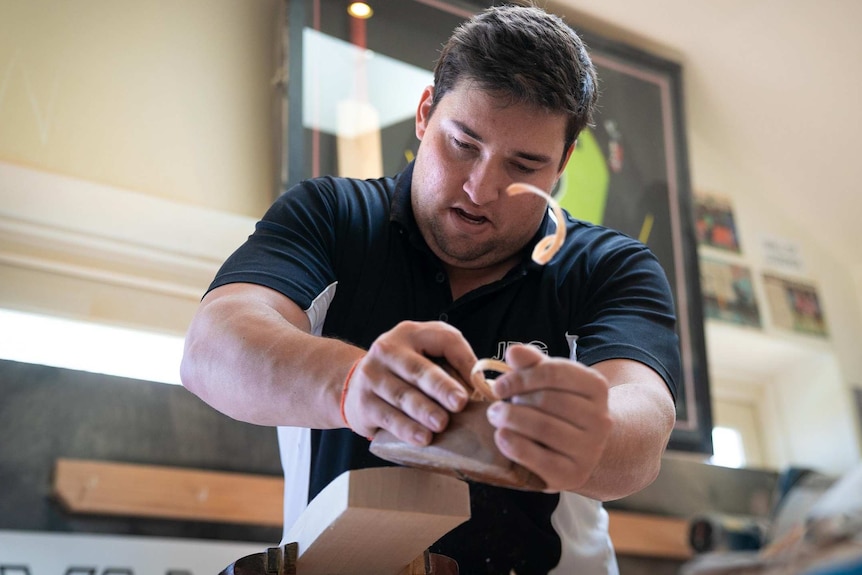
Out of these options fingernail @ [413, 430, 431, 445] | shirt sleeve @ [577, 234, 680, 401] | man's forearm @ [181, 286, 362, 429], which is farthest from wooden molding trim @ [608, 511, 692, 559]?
fingernail @ [413, 430, 431, 445]

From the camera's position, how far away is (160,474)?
187 cm

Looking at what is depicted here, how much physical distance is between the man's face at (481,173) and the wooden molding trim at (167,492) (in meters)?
1.00

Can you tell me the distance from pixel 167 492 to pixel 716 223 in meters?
1.86

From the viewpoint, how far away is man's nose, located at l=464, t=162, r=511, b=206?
3.50 ft

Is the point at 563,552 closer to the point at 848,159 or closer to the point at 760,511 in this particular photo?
the point at 760,511

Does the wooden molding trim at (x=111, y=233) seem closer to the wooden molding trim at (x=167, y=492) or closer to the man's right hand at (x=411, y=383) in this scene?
the wooden molding trim at (x=167, y=492)

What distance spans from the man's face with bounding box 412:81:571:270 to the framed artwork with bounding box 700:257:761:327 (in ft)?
5.62

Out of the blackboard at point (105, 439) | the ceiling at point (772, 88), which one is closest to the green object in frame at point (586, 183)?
the ceiling at point (772, 88)

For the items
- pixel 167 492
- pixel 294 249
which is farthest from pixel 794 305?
pixel 294 249

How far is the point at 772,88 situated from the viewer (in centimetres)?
271

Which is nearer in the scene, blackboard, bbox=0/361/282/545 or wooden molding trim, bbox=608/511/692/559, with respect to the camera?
blackboard, bbox=0/361/282/545

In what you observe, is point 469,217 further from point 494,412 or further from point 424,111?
point 494,412

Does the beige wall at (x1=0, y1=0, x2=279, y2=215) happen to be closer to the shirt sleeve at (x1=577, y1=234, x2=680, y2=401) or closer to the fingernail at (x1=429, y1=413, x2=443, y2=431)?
the shirt sleeve at (x1=577, y1=234, x2=680, y2=401)

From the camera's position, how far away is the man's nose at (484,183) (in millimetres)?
1066
